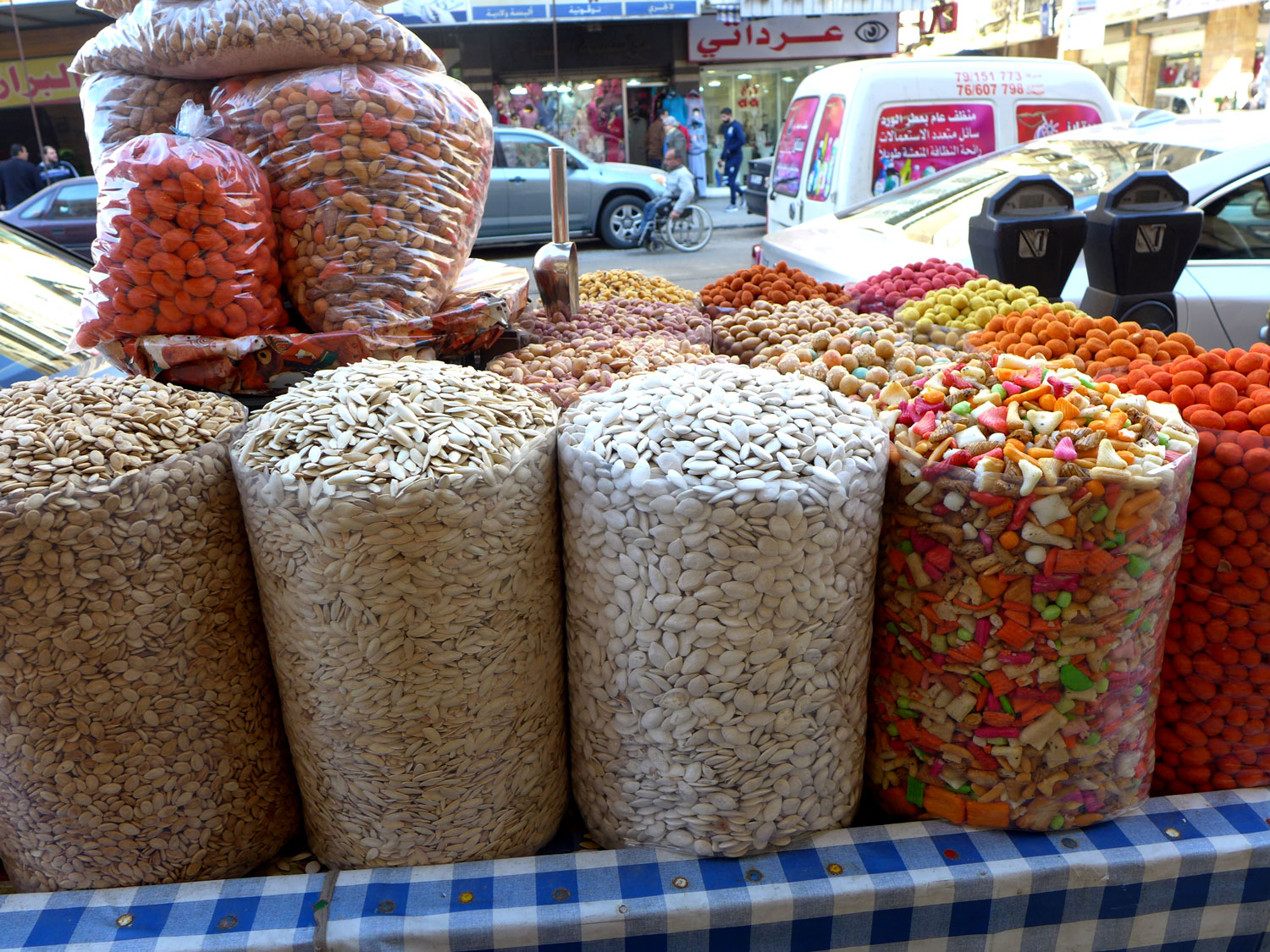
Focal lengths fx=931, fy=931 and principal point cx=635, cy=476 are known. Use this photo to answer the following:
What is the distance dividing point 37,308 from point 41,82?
1001cm

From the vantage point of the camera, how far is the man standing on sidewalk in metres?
11.3

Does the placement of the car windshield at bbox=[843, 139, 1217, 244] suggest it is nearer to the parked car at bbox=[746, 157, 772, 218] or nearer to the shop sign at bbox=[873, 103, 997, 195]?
the shop sign at bbox=[873, 103, 997, 195]

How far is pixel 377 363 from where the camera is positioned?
1.12m

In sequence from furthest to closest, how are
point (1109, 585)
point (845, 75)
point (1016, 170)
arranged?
1. point (845, 75)
2. point (1016, 170)
3. point (1109, 585)

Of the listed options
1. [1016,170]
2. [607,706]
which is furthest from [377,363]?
[1016,170]

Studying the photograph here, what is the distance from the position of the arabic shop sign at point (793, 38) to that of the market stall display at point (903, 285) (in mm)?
10825

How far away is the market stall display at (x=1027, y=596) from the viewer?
938 mm

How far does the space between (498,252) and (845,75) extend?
4.50m

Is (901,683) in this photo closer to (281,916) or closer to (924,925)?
(924,925)

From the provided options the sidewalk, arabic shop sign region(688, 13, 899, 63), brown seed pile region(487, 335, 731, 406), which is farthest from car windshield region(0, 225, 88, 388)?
arabic shop sign region(688, 13, 899, 63)

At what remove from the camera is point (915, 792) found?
1103 mm

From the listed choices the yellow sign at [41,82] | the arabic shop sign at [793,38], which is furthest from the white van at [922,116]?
the yellow sign at [41,82]

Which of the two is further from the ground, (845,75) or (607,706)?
(845,75)

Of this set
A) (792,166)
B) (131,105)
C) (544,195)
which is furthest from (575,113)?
(131,105)
